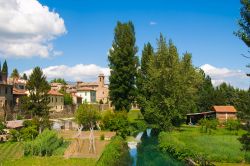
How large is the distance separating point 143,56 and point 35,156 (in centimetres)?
4405

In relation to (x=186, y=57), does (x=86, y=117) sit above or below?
below

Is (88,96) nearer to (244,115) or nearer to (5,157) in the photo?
(5,157)

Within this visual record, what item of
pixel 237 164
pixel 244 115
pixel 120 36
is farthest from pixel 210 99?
pixel 244 115

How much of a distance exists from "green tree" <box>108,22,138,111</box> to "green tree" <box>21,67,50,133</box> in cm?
1203

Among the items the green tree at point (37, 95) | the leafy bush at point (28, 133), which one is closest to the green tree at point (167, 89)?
the green tree at point (37, 95)

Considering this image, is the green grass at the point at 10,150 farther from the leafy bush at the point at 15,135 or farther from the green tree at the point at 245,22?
the green tree at the point at 245,22

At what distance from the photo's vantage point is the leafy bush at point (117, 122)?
54031 millimetres

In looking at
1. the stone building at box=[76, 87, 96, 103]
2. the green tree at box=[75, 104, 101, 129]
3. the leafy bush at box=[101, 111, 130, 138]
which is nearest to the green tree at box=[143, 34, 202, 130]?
the leafy bush at box=[101, 111, 130, 138]

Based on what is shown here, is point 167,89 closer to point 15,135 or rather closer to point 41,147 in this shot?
point 15,135

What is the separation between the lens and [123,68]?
64.8 m

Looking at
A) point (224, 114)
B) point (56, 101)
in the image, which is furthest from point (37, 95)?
point (224, 114)

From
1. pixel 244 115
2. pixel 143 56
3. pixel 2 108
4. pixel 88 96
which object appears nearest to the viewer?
pixel 244 115

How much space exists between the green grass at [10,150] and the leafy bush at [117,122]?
16638 mm

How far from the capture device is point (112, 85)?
64.8 m
